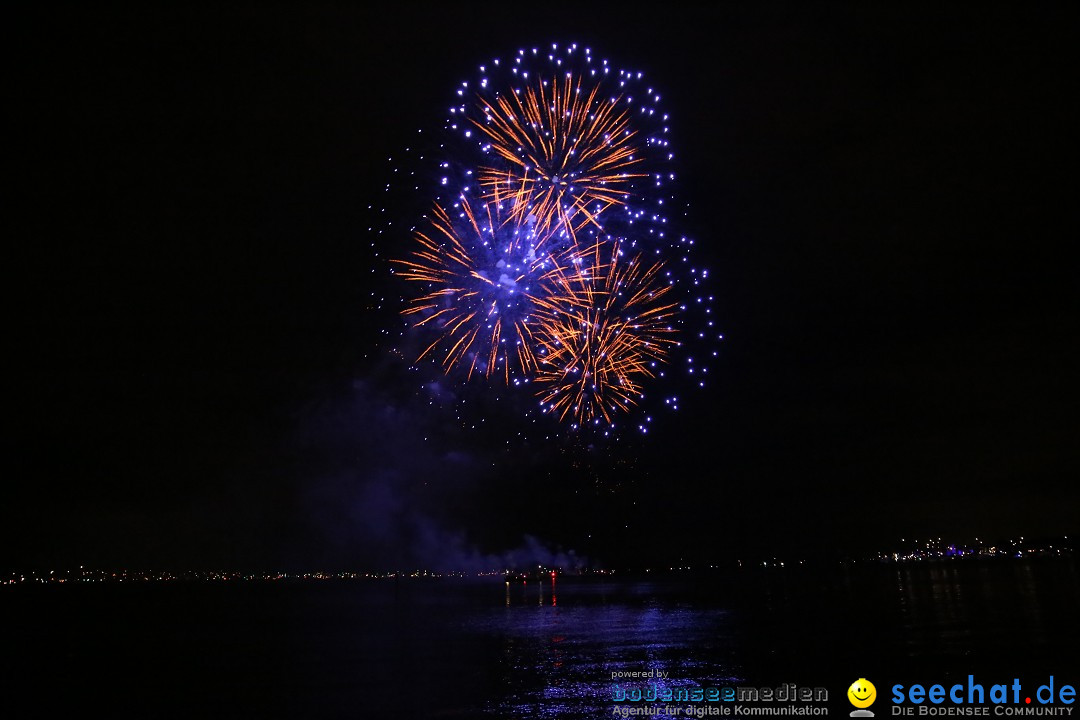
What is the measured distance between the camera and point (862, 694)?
61.2 ft

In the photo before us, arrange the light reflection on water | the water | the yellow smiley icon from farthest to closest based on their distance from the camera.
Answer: the water
the light reflection on water
the yellow smiley icon

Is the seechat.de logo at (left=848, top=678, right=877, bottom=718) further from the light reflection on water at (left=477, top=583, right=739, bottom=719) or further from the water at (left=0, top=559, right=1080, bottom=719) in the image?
the light reflection on water at (left=477, top=583, right=739, bottom=719)

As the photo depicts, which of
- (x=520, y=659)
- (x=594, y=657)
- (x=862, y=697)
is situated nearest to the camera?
(x=862, y=697)

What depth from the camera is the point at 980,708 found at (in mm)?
17109

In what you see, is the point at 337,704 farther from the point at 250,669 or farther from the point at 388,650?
the point at 388,650

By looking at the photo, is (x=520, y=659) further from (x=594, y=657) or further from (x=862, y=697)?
(x=862, y=697)

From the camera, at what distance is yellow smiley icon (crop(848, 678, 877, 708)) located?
18.0m

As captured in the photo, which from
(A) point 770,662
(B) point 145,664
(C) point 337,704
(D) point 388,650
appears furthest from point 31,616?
(A) point 770,662

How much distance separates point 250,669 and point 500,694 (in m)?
12.4

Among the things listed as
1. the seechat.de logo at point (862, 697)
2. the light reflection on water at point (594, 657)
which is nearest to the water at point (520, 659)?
the light reflection on water at point (594, 657)

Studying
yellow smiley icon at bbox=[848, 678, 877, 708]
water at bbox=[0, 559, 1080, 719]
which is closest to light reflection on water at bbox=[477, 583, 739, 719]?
water at bbox=[0, 559, 1080, 719]

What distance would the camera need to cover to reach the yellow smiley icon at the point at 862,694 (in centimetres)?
1798

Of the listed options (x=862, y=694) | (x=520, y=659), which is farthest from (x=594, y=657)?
(x=862, y=694)

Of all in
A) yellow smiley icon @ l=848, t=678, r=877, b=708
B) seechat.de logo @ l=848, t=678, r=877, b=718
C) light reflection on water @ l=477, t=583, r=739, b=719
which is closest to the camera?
seechat.de logo @ l=848, t=678, r=877, b=718
